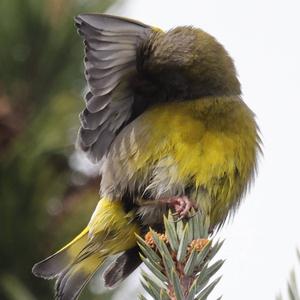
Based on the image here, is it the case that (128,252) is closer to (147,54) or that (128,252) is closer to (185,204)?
(185,204)

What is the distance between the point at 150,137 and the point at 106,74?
295 mm

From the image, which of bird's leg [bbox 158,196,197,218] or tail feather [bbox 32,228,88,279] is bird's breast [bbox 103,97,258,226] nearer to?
bird's leg [bbox 158,196,197,218]

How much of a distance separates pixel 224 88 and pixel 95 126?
45cm

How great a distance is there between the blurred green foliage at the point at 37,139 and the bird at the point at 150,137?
0.83 feet

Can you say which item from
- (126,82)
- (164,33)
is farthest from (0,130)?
(164,33)

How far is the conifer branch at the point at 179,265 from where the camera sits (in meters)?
1.70

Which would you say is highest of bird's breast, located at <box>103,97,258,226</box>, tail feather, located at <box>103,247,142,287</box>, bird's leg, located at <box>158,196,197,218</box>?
bird's breast, located at <box>103,97,258,226</box>

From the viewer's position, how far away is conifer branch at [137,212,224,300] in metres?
1.70

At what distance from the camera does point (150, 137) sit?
269cm

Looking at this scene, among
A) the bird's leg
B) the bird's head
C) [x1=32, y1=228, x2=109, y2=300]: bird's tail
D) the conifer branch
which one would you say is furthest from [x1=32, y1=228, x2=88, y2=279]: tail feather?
the conifer branch

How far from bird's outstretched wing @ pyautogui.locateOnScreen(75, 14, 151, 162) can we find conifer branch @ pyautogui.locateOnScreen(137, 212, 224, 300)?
96cm

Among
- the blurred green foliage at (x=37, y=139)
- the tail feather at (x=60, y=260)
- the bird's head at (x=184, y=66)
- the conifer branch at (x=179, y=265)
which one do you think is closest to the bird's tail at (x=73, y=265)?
the tail feather at (x=60, y=260)

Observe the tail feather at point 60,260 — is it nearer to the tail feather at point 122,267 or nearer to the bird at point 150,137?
the bird at point 150,137

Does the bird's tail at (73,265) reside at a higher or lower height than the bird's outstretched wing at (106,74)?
lower
